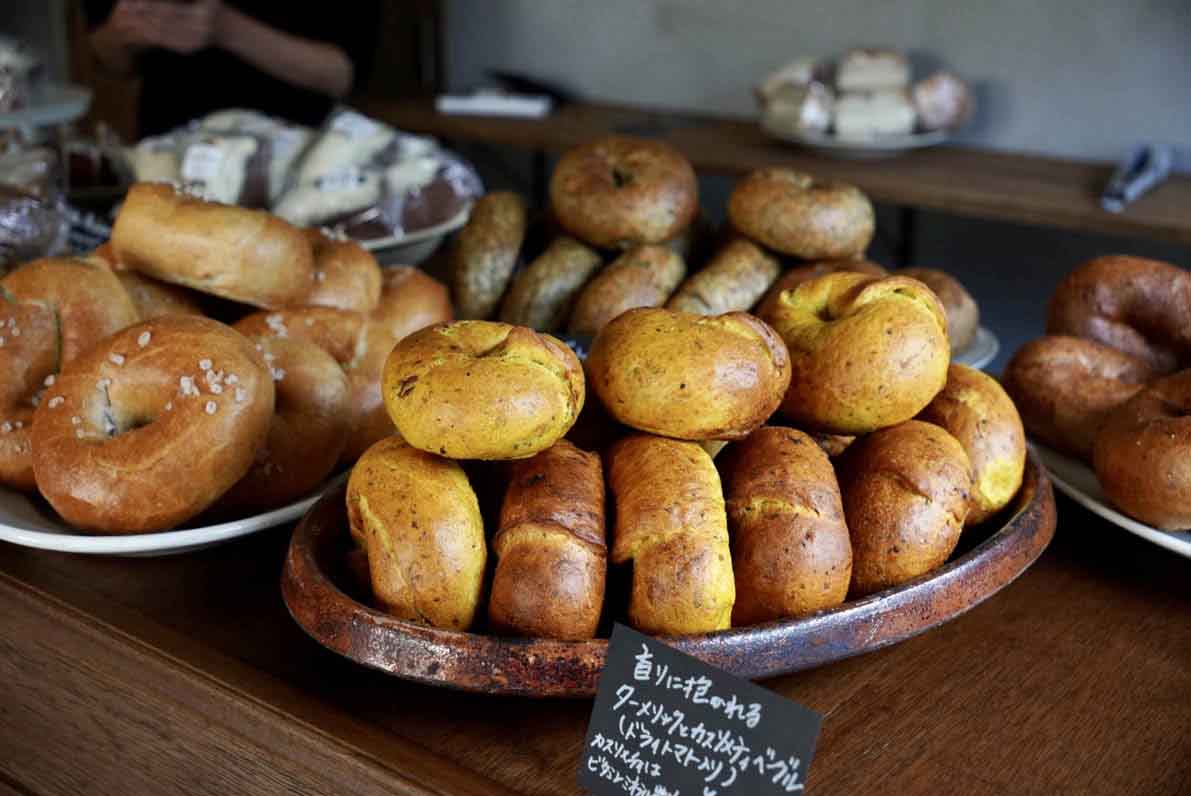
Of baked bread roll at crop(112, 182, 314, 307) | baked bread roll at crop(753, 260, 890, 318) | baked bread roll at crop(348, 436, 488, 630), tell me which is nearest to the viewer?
baked bread roll at crop(348, 436, 488, 630)

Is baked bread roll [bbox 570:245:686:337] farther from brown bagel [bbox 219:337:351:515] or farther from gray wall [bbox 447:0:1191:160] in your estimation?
gray wall [bbox 447:0:1191:160]

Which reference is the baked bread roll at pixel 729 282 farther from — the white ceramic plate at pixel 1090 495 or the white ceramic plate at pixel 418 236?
the white ceramic plate at pixel 418 236

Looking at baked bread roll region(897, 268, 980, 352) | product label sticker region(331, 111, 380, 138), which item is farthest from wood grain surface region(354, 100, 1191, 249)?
baked bread roll region(897, 268, 980, 352)

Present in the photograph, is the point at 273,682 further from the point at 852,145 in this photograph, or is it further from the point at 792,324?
the point at 852,145

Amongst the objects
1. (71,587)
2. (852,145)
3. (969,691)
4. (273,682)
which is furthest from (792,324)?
(852,145)

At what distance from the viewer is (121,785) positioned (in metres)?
0.94

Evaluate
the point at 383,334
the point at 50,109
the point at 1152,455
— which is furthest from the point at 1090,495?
the point at 50,109

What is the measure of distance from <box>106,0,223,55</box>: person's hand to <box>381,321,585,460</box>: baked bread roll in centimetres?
247

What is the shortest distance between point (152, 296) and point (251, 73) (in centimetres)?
213

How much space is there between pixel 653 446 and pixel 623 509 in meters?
0.05

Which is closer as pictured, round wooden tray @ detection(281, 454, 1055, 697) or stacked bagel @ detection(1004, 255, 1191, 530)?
round wooden tray @ detection(281, 454, 1055, 697)

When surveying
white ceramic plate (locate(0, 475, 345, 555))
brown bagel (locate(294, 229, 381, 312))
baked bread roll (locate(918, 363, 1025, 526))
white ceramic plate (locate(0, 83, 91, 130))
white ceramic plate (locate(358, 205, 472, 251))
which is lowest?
white ceramic plate (locate(0, 83, 91, 130))

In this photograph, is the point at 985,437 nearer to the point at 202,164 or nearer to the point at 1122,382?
the point at 1122,382

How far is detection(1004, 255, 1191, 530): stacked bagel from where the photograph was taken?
0.95 meters
